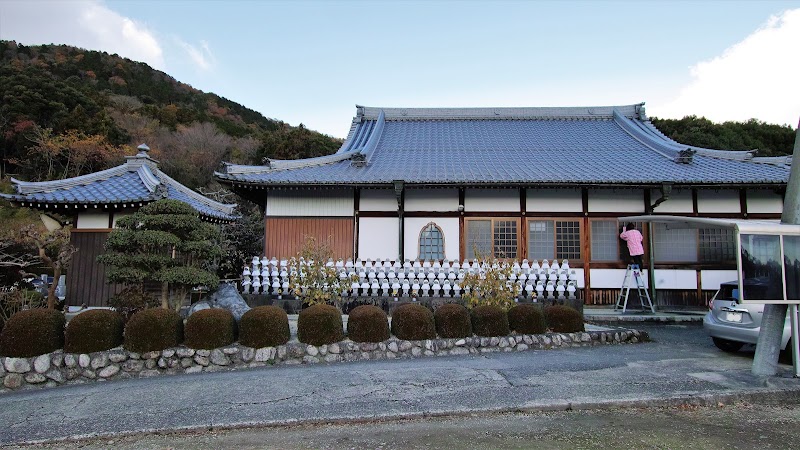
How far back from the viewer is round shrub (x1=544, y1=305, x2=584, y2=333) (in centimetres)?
834

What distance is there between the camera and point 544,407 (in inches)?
198

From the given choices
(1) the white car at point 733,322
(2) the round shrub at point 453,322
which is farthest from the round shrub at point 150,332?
(1) the white car at point 733,322

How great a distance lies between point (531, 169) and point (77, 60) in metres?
50.9

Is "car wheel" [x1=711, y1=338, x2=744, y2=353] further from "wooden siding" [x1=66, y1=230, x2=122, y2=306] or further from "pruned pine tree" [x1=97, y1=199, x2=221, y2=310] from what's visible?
"wooden siding" [x1=66, y1=230, x2=122, y2=306]

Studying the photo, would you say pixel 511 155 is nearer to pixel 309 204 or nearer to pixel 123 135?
pixel 309 204

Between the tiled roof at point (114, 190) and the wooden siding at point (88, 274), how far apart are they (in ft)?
3.25

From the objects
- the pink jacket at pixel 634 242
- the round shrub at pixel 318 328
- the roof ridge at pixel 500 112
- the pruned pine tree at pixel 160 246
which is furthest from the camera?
the roof ridge at pixel 500 112

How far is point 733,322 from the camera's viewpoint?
23.1 ft

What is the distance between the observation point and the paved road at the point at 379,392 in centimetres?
485

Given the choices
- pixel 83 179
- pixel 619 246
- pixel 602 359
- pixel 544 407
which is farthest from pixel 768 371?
pixel 83 179

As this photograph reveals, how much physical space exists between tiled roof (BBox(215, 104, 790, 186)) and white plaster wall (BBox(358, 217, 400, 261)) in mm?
1235

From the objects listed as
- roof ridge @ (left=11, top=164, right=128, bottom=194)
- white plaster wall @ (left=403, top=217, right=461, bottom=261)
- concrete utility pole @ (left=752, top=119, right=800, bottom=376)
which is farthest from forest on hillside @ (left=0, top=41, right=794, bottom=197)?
concrete utility pole @ (left=752, top=119, right=800, bottom=376)

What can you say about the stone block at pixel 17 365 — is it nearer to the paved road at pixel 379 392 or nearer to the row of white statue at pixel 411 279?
the paved road at pixel 379 392

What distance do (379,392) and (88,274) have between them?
366 inches
